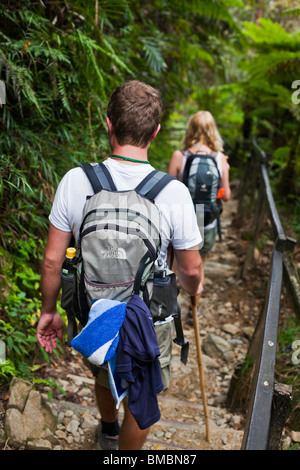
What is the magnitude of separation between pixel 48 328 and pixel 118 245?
0.83 meters

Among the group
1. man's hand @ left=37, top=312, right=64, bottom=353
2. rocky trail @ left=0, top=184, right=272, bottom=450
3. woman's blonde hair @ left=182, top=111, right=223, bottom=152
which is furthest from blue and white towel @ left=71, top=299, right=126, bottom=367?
woman's blonde hair @ left=182, top=111, right=223, bottom=152

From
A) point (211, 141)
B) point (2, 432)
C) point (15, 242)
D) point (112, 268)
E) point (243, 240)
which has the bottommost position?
point (2, 432)

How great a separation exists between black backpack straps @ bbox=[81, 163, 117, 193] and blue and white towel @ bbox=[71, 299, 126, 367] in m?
0.50

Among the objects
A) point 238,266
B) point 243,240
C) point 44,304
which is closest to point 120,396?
point 44,304

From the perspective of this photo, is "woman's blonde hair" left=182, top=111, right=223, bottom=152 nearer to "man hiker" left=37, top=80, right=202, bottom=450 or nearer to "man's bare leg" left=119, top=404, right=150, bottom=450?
"man hiker" left=37, top=80, right=202, bottom=450

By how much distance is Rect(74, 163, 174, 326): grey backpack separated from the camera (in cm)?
160

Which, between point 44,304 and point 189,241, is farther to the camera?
point 44,304

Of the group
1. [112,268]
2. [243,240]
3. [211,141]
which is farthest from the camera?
[243,240]

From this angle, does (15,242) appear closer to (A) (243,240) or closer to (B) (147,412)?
(B) (147,412)

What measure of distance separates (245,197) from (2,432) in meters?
6.83

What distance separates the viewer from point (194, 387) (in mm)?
3578

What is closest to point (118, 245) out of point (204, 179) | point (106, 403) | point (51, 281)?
point (51, 281)

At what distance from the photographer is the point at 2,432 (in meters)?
2.18

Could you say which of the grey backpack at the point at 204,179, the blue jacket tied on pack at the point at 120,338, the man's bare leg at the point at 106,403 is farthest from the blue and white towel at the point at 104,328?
the grey backpack at the point at 204,179
